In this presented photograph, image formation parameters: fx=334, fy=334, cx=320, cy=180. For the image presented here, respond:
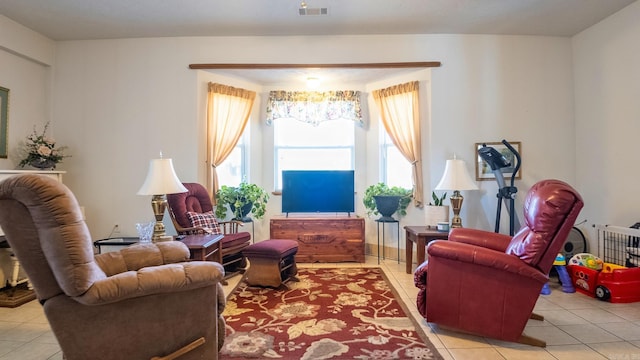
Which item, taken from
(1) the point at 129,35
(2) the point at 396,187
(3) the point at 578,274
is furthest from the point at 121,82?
(3) the point at 578,274

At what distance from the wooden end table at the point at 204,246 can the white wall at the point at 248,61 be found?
1116mm

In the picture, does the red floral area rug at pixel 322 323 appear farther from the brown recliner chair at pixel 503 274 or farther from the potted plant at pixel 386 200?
the potted plant at pixel 386 200

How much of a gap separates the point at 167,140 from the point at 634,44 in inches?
207

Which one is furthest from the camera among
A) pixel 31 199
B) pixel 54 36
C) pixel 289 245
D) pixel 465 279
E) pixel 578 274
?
pixel 54 36

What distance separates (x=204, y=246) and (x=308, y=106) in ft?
8.78

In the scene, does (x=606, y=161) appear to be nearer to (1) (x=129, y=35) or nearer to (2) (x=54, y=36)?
(1) (x=129, y=35)

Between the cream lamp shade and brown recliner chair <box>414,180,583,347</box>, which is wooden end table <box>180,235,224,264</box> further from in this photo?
brown recliner chair <box>414,180,583,347</box>

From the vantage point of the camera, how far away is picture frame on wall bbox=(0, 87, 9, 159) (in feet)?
12.0

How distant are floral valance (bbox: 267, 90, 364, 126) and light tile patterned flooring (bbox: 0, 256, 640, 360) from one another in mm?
2810

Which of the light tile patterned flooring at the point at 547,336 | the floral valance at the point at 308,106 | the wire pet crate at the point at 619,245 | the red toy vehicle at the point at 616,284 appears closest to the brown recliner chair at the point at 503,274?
the light tile patterned flooring at the point at 547,336

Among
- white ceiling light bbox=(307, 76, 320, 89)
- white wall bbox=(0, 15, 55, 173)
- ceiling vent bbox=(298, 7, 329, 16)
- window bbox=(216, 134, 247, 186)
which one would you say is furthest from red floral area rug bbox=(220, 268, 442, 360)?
white wall bbox=(0, 15, 55, 173)

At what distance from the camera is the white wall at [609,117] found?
3420 mm

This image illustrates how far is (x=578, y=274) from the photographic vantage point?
10.6 ft

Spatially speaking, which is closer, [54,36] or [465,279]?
[465,279]
